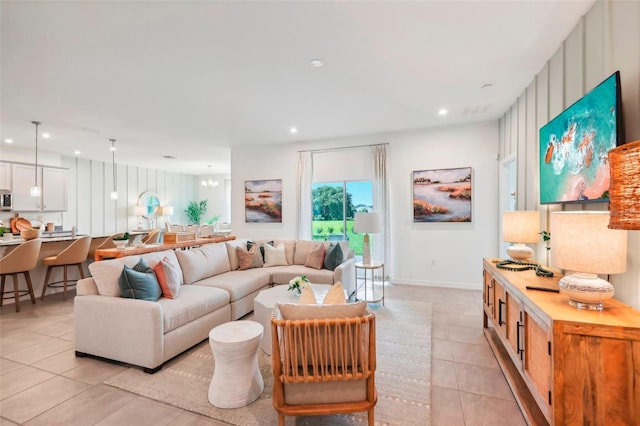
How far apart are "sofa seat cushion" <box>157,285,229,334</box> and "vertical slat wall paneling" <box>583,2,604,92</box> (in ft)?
12.6

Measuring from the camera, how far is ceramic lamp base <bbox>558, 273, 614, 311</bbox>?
1609 millimetres

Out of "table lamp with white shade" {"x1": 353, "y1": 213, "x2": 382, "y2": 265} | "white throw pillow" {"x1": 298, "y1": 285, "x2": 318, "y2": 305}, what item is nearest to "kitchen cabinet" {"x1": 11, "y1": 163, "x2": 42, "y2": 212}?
"table lamp with white shade" {"x1": 353, "y1": 213, "x2": 382, "y2": 265}

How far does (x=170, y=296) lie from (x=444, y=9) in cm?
352

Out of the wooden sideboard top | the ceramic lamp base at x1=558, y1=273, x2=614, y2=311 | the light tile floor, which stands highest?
the ceramic lamp base at x1=558, y1=273, x2=614, y2=311

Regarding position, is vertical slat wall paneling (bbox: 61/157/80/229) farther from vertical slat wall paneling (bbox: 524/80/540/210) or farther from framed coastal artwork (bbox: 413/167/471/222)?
vertical slat wall paneling (bbox: 524/80/540/210)

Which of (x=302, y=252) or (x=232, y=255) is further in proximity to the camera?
(x=302, y=252)

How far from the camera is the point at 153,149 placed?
22.8 ft

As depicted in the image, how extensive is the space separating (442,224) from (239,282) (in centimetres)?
366

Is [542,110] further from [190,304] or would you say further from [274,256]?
[190,304]

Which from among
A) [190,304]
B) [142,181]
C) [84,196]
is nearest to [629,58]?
[190,304]

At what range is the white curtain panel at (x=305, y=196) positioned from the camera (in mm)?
6320

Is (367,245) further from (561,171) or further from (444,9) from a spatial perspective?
(444,9)

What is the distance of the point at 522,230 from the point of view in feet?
9.67

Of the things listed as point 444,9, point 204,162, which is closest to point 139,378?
point 444,9
